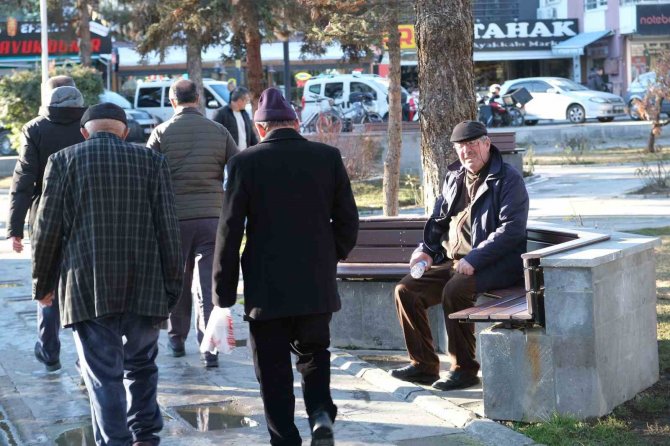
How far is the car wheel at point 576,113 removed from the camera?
116ft

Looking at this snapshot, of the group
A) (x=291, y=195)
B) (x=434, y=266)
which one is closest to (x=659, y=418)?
(x=434, y=266)

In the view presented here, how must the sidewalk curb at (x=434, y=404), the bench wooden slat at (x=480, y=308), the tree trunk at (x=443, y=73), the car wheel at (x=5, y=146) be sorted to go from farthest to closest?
the car wheel at (x=5, y=146) < the tree trunk at (x=443, y=73) < the bench wooden slat at (x=480, y=308) < the sidewalk curb at (x=434, y=404)

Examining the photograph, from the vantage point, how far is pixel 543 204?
1611cm

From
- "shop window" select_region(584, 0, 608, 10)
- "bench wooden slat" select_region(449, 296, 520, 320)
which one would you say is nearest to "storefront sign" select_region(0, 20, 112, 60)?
"shop window" select_region(584, 0, 608, 10)

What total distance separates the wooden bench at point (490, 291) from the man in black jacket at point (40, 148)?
2.06 meters

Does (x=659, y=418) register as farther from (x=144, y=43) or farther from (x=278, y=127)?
(x=144, y=43)

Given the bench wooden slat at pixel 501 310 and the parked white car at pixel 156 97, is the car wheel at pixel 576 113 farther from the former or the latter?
the bench wooden slat at pixel 501 310

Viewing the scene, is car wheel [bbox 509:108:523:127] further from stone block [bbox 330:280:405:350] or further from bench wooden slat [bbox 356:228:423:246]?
A: stone block [bbox 330:280:405:350]

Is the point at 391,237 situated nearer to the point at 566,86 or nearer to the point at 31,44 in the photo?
the point at 566,86

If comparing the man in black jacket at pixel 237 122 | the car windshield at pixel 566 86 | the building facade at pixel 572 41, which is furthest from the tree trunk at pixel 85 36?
the man in black jacket at pixel 237 122

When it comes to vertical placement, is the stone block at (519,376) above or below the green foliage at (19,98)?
below

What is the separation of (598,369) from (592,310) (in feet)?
1.02

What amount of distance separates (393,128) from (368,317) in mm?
6335

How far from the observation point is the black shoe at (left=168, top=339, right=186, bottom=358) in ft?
25.7
